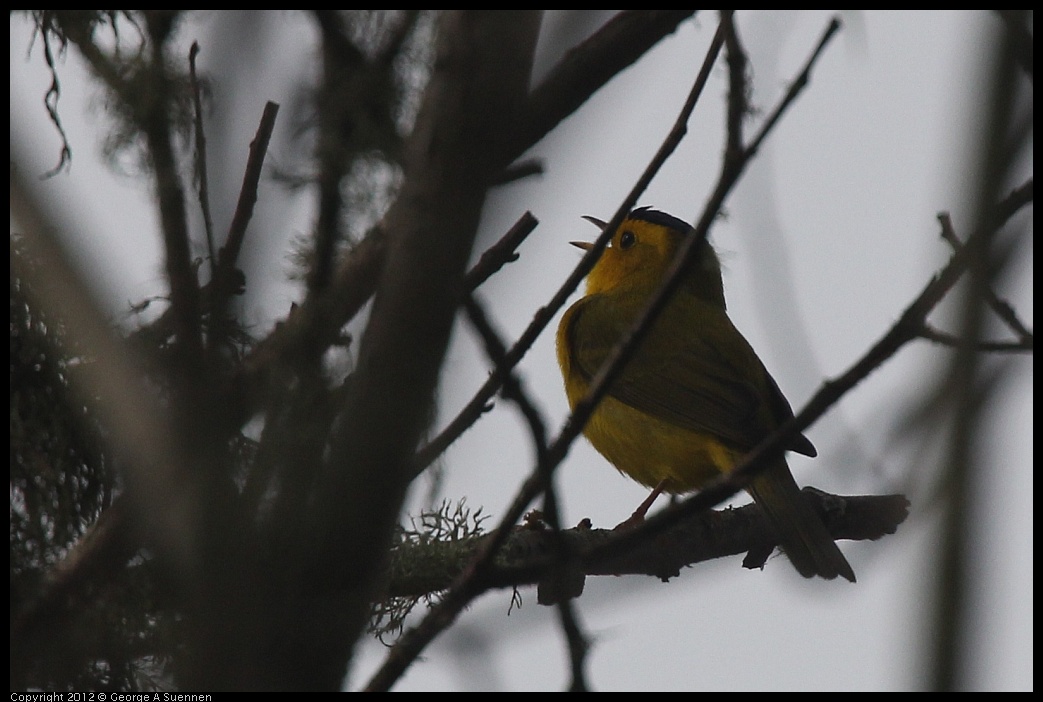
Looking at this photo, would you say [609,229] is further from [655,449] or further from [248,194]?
[655,449]

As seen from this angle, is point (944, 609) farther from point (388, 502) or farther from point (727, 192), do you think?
point (727, 192)

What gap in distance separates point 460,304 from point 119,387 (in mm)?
531

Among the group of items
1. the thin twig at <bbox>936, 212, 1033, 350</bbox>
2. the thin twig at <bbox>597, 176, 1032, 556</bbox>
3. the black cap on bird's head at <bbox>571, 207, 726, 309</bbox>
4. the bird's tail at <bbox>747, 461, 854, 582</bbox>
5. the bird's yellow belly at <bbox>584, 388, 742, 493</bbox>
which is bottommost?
the thin twig at <bbox>597, 176, 1032, 556</bbox>

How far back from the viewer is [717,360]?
5836mm

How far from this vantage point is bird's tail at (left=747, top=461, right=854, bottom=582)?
425 centimetres

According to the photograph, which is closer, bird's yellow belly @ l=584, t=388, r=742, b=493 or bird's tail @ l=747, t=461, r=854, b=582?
bird's tail @ l=747, t=461, r=854, b=582

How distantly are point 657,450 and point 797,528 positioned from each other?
108cm

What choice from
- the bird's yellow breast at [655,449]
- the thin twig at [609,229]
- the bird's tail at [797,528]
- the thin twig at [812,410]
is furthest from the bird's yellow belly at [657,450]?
the thin twig at [812,410]

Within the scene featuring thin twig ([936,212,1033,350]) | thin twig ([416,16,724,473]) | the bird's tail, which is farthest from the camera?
the bird's tail

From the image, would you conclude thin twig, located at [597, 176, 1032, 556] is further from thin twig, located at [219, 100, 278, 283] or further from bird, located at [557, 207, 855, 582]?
bird, located at [557, 207, 855, 582]

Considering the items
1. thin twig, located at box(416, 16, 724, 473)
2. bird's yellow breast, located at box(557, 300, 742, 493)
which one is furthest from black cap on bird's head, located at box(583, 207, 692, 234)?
thin twig, located at box(416, 16, 724, 473)

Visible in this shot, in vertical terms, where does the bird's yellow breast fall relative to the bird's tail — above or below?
above

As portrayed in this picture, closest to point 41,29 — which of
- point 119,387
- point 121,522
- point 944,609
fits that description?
point 121,522

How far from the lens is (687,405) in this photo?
529 centimetres
